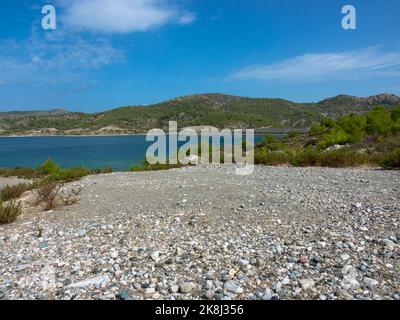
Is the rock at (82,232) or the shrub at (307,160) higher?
the shrub at (307,160)

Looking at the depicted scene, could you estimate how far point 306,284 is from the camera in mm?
4168

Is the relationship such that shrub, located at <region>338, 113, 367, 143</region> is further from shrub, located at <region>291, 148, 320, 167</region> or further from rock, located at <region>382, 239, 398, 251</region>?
rock, located at <region>382, 239, 398, 251</region>

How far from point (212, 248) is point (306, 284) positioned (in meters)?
1.74

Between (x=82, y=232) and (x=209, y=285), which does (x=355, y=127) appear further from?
(x=209, y=285)

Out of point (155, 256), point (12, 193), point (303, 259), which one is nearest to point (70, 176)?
point (12, 193)

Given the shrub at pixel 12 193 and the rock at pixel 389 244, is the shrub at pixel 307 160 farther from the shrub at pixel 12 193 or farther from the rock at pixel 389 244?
the shrub at pixel 12 193

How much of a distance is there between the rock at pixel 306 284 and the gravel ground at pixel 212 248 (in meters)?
0.01

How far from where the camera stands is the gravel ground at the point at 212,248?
423cm

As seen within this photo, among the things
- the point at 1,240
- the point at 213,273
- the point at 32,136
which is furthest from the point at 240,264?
the point at 32,136

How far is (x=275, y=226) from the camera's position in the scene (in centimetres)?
654

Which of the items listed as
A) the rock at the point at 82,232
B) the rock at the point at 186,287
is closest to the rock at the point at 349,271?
the rock at the point at 186,287

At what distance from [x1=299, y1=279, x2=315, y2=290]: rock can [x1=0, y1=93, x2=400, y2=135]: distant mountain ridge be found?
105965mm
